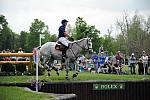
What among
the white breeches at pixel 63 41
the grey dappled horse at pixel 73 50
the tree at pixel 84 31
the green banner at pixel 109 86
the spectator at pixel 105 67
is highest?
the tree at pixel 84 31

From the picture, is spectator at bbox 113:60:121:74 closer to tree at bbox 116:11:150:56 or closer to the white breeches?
the white breeches

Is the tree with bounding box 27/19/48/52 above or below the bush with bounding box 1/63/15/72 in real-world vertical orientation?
above

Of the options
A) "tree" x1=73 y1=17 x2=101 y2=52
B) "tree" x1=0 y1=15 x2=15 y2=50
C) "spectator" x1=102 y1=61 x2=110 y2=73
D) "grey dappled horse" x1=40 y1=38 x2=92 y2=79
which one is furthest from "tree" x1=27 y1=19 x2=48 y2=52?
"grey dappled horse" x1=40 y1=38 x2=92 y2=79

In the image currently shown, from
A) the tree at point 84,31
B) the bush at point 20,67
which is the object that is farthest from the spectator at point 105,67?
the tree at point 84,31

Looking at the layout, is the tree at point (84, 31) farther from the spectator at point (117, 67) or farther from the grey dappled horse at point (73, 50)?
the grey dappled horse at point (73, 50)

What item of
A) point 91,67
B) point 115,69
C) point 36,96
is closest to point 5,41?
point 91,67

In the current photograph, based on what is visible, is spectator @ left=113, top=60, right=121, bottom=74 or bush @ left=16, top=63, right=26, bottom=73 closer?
bush @ left=16, top=63, right=26, bottom=73

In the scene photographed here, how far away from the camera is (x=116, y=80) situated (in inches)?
671

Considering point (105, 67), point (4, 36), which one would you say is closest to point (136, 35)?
point (4, 36)

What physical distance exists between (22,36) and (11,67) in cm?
5220

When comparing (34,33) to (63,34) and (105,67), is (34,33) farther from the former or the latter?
(63,34)

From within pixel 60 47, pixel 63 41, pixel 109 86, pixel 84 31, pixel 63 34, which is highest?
pixel 84 31

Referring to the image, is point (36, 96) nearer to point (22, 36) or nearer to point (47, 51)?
point (47, 51)

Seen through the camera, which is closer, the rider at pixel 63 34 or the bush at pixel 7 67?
the rider at pixel 63 34
